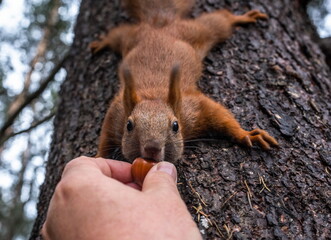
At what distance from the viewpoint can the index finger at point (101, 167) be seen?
1983 mm

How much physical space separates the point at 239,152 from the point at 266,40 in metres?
1.63

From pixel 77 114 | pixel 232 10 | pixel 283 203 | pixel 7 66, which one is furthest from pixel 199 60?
pixel 7 66

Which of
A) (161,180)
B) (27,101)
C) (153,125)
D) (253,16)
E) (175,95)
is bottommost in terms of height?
(27,101)

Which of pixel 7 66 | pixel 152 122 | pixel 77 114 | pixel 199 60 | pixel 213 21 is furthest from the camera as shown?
pixel 7 66

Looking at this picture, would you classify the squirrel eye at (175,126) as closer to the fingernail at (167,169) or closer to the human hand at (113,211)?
the fingernail at (167,169)

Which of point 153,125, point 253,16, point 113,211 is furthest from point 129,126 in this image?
point 253,16

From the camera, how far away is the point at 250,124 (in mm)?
3078

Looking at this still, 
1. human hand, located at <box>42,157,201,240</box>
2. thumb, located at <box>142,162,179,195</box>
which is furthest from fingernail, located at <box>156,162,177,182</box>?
human hand, located at <box>42,157,201,240</box>

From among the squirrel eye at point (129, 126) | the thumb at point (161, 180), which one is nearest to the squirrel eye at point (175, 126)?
the squirrel eye at point (129, 126)

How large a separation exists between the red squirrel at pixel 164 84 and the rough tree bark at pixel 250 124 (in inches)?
4.6

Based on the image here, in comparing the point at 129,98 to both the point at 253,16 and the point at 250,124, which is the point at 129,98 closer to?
the point at 250,124

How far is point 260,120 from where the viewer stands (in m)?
3.05

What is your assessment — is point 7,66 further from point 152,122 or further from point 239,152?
point 239,152

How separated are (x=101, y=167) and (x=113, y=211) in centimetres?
58
